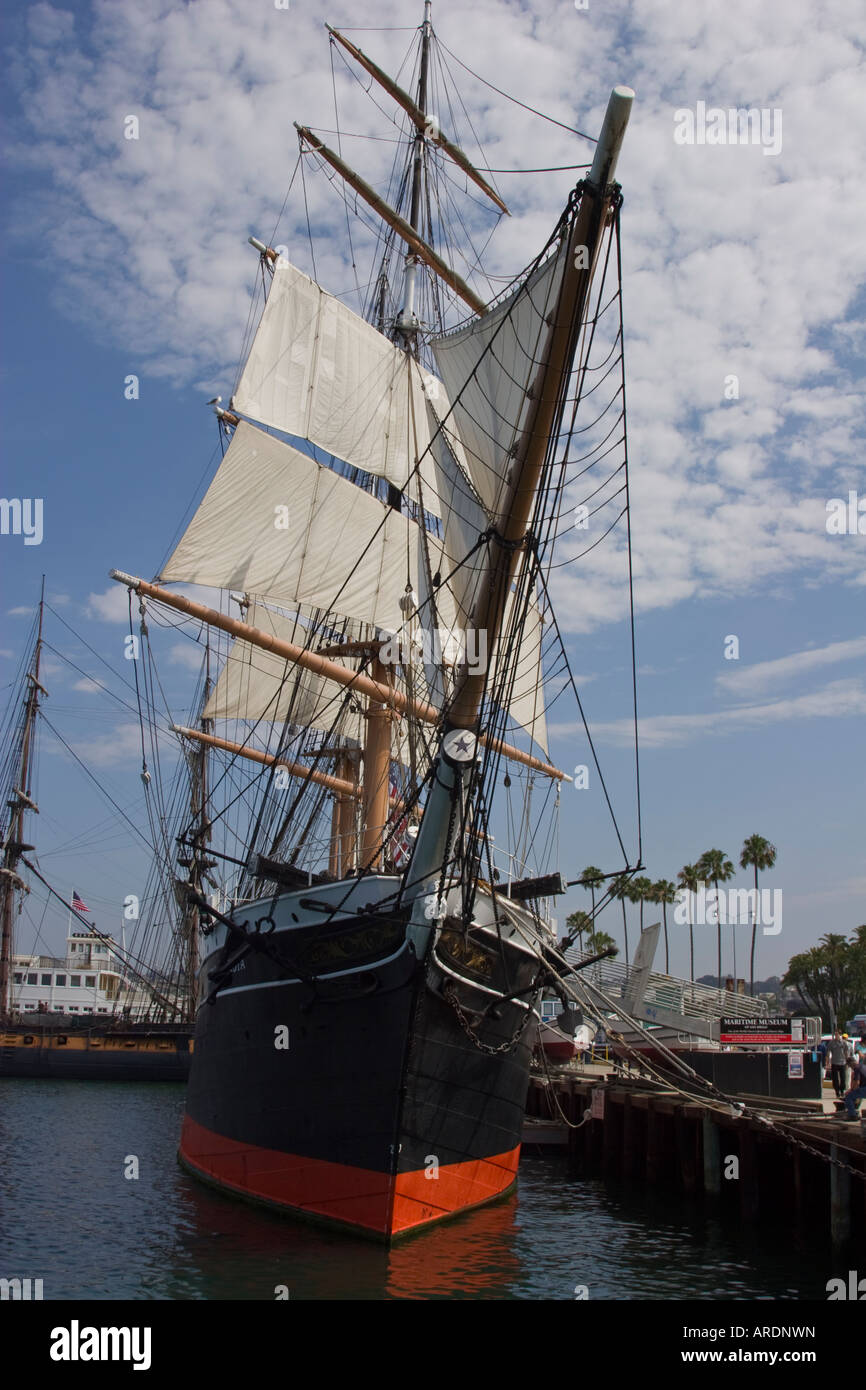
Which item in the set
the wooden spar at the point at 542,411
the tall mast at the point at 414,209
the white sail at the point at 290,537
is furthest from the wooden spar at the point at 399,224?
the wooden spar at the point at 542,411

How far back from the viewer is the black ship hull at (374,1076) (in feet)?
43.0

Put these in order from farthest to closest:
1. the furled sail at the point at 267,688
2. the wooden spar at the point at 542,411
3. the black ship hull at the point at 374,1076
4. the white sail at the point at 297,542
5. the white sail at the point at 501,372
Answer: the furled sail at the point at 267,688, the white sail at the point at 297,542, the white sail at the point at 501,372, the black ship hull at the point at 374,1076, the wooden spar at the point at 542,411

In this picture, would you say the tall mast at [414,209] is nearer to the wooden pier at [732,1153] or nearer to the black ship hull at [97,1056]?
the wooden pier at [732,1153]

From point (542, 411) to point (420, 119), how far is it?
851 inches

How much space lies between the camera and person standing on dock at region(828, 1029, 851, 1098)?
22.3m

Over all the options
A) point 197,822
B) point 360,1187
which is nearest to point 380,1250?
point 360,1187

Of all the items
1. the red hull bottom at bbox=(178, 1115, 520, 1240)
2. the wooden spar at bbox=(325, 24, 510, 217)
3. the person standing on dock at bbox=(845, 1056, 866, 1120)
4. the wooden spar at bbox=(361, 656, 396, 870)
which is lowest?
the red hull bottom at bbox=(178, 1115, 520, 1240)

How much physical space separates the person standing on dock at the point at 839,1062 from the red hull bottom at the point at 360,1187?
8.97 meters

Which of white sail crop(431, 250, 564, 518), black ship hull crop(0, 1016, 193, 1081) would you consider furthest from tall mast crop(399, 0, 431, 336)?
black ship hull crop(0, 1016, 193, 1081)

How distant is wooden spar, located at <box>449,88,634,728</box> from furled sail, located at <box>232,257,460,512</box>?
532 inches

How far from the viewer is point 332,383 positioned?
28766mm

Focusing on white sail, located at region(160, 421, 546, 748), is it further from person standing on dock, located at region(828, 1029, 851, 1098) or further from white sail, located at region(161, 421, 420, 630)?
person standing on dock, located at region(828, 1029, 851, 1098)
